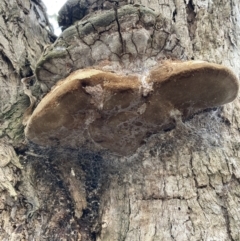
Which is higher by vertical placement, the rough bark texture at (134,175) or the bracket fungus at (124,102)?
the bracket fungus at (124,102)

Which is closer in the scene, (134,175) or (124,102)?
(124,102)

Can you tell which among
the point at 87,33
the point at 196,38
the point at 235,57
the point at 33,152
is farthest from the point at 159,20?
the point at 33,152

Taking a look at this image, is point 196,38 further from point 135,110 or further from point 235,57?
point 135,110

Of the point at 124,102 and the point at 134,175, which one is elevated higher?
the point at 124,102

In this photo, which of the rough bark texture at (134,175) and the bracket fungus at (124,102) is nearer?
the bracket fungus at (124,102)
